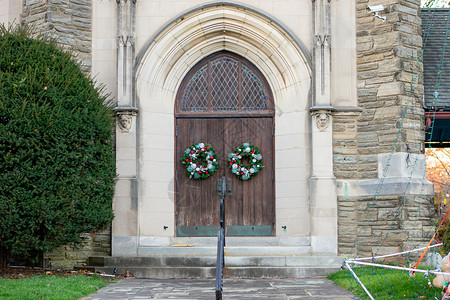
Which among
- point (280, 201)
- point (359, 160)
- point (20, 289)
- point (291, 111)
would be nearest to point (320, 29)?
point (291, 111)

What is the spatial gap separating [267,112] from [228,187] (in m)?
1.50

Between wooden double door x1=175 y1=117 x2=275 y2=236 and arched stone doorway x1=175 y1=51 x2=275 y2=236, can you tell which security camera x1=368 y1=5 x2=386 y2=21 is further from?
wooden double door x1=175 y1=117 x2=275 y2=236

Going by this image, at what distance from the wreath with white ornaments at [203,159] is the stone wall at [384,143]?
2.10m

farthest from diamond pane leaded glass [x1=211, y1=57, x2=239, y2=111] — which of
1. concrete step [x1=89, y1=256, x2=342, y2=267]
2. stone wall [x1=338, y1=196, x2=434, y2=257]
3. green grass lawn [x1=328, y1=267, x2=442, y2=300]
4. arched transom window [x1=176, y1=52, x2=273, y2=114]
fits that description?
green grass lawn [x1=328, y1=267, x2=442, y2=300]

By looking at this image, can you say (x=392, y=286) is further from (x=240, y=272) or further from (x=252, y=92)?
(x=252, y=92)

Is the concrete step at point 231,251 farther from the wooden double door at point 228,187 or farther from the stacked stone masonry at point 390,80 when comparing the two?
the stacked stone masonry at point 390,80

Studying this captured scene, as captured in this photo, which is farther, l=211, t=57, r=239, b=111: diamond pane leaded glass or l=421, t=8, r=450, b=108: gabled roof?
l=211, t=57, r=239, b=111: diamond pane leaded glass

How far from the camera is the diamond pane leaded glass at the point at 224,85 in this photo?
10695 mm

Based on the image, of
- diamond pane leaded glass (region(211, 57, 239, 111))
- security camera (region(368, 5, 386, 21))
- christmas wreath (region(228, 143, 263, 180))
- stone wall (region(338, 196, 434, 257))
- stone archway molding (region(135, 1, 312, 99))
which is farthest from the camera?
diamond pane leaded glass (region(211, 57, 239, 111))

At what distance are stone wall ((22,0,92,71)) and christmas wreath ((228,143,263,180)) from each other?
Answer: 294 cm

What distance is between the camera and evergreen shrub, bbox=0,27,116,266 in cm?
802

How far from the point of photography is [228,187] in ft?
34.5

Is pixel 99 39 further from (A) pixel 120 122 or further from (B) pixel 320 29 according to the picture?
(B) pixel 320 29

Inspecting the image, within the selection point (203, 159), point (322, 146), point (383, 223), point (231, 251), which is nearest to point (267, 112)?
point (322, 146)
